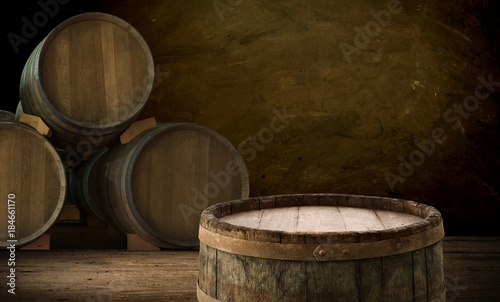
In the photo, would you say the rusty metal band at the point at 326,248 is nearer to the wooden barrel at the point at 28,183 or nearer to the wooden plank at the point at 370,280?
the wooden plank at the point at 370,280

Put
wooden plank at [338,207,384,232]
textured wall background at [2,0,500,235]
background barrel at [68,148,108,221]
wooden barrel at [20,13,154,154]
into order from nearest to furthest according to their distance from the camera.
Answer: wooden plank at [338,207,384,232] < wooden barrel at [20,13,154,154] < background barrel at [68,148,108,221] < textured wall background at [2,0,500,235]

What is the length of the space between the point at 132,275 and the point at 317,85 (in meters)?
2.34

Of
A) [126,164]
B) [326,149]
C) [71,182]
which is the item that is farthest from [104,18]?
[326,149]

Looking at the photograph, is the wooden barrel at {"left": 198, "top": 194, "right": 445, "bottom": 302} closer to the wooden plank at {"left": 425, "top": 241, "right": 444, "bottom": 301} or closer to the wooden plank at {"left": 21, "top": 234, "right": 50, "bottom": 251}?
the wooden plank at {"left": 425, "top": 241, "right": 444, "bottom": 301}

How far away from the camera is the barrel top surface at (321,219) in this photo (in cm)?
182

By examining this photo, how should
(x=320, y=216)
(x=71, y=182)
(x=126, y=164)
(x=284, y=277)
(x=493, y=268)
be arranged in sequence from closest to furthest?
(x=284, y=277), (x=320, y=216), (x=493, y=268), (x=126, y=164), (x=71, y=182)

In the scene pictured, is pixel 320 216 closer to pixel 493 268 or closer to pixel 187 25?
pixel 493 268

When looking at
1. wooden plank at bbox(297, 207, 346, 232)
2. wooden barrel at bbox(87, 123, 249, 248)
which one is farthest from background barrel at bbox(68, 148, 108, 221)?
wooden plank at bbox(297, 207, 346, 232)

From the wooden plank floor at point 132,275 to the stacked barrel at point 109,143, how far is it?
0.62 feet

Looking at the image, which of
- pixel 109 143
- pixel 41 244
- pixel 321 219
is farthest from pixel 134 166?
pixel 321 219

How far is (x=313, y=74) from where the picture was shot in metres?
4.37

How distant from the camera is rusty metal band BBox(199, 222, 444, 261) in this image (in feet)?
4.84

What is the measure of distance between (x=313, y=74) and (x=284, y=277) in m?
3.09

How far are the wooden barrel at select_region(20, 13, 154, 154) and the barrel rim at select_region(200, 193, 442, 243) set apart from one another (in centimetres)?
154
